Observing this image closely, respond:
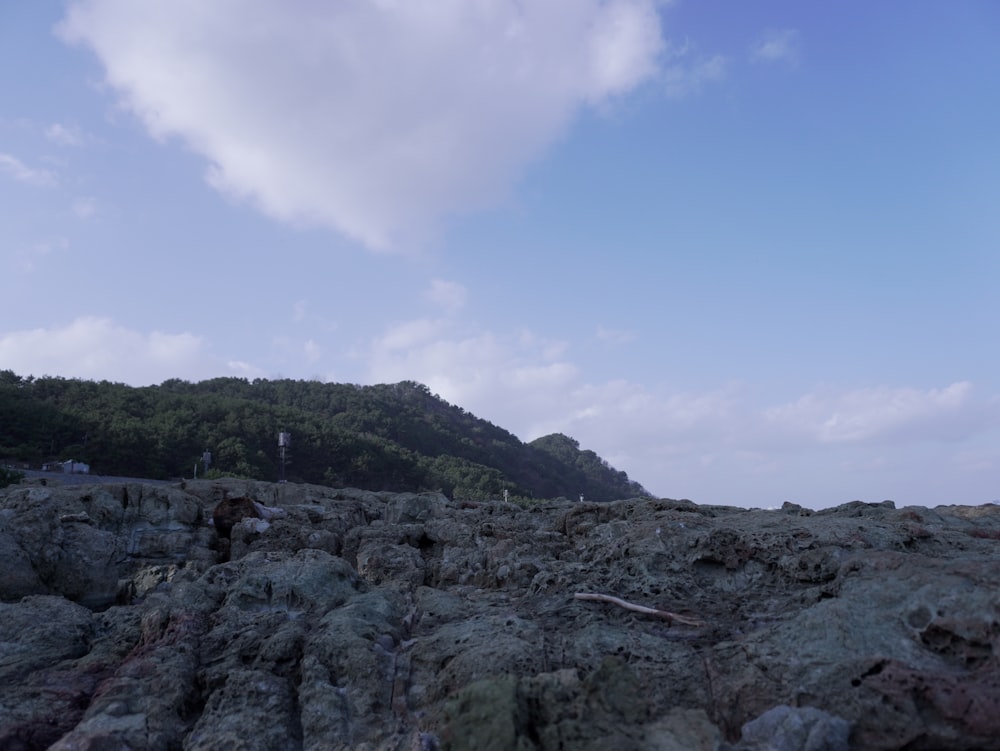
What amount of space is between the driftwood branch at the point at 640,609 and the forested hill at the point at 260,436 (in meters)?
24.7

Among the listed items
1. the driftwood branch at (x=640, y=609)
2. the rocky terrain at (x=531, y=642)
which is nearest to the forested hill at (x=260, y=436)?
the rocky terrain at (x=531, y=642)

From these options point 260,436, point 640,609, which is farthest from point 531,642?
point 260,436

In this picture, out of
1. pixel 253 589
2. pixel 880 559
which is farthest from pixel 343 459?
pixel 880 559

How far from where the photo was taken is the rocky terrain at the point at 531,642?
4.51 m

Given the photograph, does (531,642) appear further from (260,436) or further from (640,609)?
(260,436)

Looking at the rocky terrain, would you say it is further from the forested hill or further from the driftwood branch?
the forested hill

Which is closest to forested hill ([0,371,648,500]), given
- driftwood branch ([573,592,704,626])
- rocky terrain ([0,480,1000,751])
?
rocky terrain ([0,480,1000,751])

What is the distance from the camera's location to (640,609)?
20.1 ft

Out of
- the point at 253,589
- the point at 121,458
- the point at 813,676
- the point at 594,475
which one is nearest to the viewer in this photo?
the point at 813,676

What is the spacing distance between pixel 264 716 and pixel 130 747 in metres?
0.88

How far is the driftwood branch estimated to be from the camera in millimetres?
5922

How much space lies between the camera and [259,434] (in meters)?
40.1

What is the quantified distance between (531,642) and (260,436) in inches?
1439

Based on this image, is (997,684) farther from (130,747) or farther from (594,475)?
(594,475)
